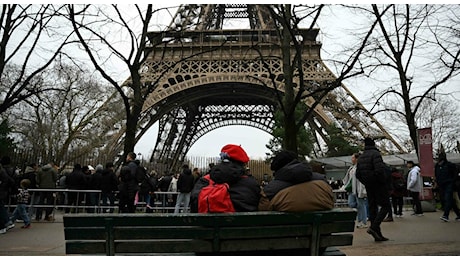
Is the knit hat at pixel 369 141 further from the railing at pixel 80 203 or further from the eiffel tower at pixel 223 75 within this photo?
the eiffel tower at pixel 223 75

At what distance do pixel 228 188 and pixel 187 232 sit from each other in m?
0.54

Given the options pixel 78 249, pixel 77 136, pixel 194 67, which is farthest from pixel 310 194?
pixel 77 136

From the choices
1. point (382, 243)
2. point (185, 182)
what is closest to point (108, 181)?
point (185, 182)

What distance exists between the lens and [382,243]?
6.37 metres

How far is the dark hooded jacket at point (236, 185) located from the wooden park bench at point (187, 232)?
0.77 ft

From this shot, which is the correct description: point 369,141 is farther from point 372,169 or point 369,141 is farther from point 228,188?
point 228,188

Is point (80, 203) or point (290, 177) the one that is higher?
point (290, 177)

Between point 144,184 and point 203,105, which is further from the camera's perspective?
point 203,105

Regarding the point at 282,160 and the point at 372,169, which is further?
the point at 372,169

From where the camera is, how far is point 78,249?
141 inches

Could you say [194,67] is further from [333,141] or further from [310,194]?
[310,194]

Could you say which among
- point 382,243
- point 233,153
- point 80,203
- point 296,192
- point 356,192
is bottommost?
point 382,243

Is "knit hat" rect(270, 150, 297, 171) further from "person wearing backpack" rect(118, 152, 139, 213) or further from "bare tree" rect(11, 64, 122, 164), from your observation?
"bare tree" rect(11, 64, 122, 164)

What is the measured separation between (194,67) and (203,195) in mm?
25527
